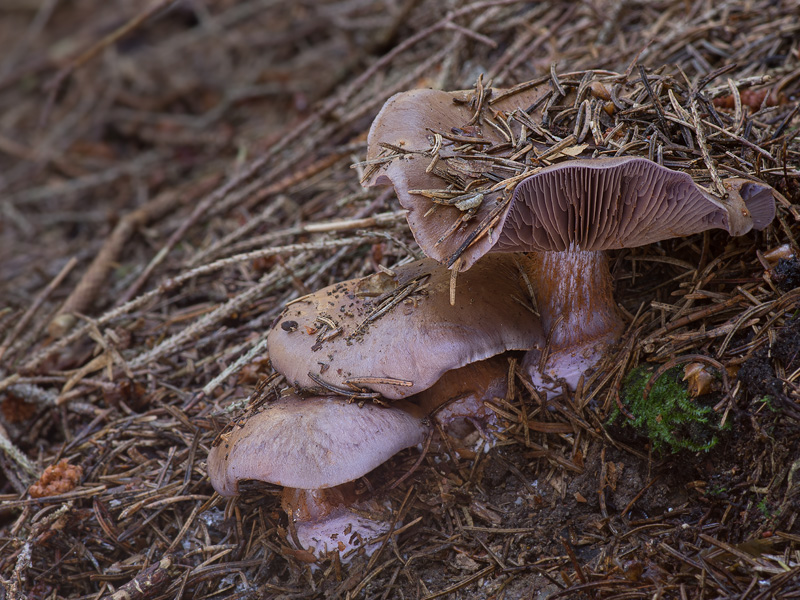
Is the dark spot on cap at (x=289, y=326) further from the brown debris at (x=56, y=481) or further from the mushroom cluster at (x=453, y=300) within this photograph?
the brown debris at (x=56, y=481)

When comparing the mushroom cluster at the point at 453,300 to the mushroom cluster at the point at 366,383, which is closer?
the mushroom cluster at the point at 453,300

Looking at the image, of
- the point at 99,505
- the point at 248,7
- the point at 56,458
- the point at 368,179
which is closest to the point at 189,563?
the point at 99,505

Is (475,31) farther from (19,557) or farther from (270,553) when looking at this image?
(19,557)

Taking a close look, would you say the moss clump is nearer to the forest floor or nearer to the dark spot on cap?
the forest floor

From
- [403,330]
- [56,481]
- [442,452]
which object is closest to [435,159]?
[403,330]

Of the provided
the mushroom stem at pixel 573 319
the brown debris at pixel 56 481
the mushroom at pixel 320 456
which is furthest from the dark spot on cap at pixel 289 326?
the brown debris at pixel 56 481

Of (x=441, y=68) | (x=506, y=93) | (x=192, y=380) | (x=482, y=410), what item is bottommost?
(x=482, y=410)

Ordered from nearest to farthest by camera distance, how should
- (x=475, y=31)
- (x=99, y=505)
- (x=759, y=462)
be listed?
1. (x=759, y=462)
2. (x=99, y=505)
3. (x=475, y=31)
